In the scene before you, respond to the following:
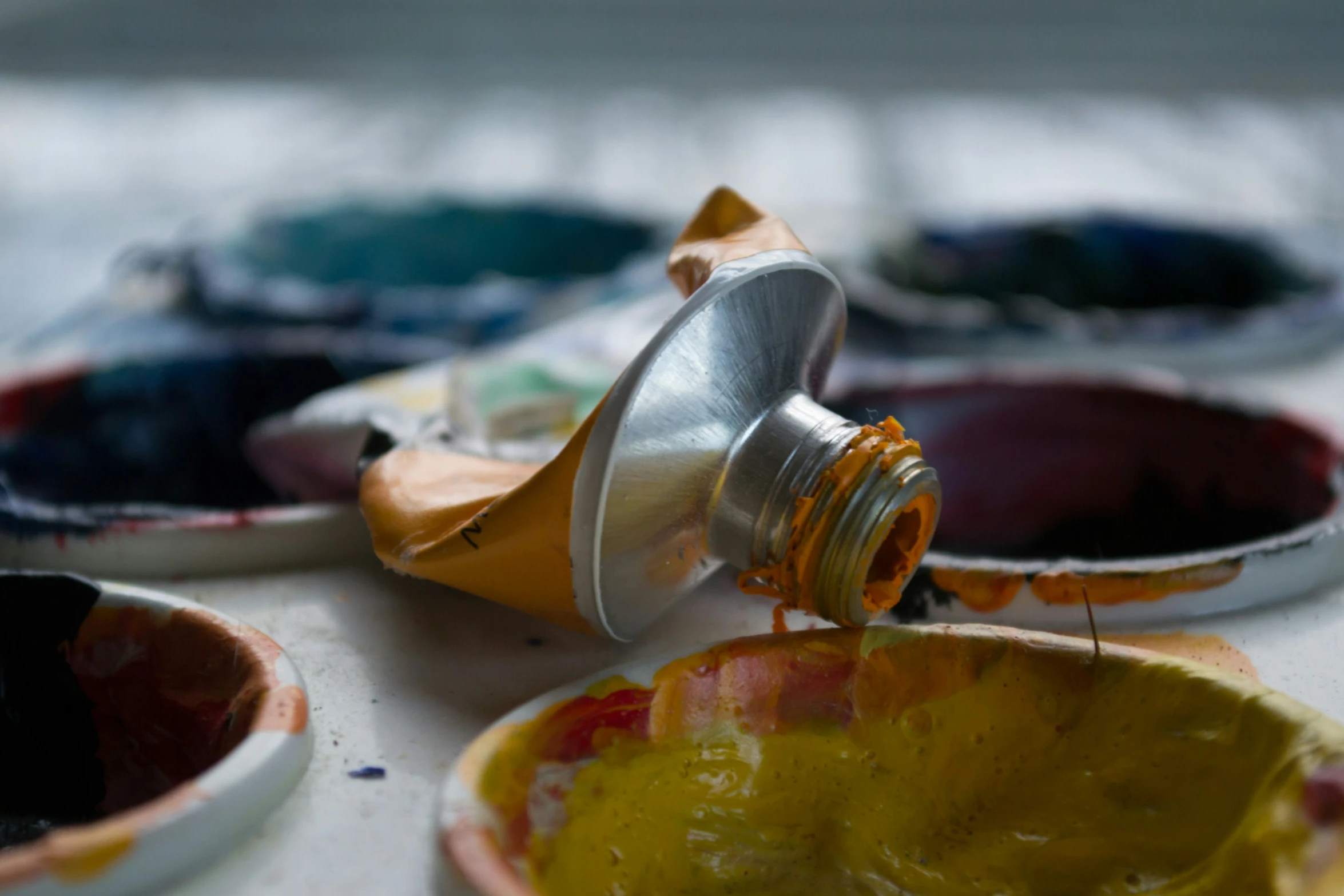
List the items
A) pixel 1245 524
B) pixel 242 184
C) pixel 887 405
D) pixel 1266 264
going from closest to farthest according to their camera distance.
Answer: pixel 1245 524
pixel 887 405
pixel 1266 264
pixel 242 184

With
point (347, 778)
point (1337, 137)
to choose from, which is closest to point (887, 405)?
point (347, 778)

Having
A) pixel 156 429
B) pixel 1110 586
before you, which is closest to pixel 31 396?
pixel 156 429

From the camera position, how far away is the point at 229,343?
194 cm

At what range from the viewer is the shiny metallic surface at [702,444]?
38.4 inches

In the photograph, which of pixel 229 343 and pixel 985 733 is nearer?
pixel 985 733

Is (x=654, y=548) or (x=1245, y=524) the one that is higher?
(x=654, y=548)

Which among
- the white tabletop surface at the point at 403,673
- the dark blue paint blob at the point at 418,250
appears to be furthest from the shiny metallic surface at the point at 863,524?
the dark blue paint blob at the point at 418,250

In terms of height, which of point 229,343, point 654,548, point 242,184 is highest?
point 654,548

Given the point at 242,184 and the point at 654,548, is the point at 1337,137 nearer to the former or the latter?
the point at 242,184

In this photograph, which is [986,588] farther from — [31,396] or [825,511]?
[31,396]

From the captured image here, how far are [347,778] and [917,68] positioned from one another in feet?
16.7

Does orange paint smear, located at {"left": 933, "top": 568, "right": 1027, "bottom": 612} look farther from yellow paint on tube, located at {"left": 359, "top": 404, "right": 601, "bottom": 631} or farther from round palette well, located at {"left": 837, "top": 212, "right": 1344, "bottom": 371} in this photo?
round palette well, located at {"left": 837, "top": 212, "right": 1344, "bottom": 371}

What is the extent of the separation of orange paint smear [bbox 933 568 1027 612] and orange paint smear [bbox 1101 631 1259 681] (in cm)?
9

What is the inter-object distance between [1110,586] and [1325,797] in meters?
Answer: 0.37
